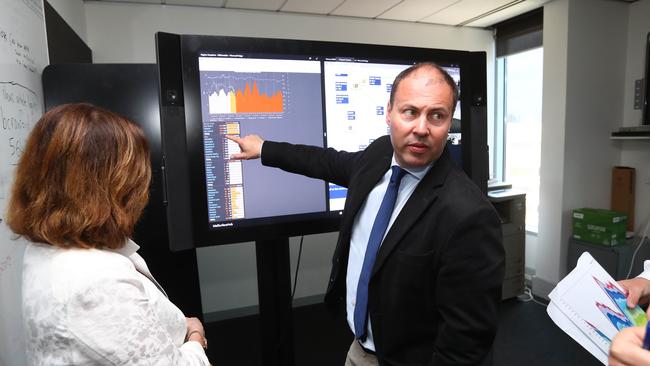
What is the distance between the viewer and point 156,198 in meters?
1.96

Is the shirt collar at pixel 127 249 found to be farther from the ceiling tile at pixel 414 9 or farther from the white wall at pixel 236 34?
the ceiling tile at pixel 414 9

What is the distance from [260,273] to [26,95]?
124 centimetres

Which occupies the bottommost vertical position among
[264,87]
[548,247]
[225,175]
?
[548,247]

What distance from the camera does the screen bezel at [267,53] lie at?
119cm

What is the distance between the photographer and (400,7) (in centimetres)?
327

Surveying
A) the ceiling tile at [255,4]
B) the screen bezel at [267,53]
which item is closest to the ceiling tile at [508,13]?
the ceiling tile at [255,4]

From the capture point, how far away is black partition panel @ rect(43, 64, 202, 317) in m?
1.78

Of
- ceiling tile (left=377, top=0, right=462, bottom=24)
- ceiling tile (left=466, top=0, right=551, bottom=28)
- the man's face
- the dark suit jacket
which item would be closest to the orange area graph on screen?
the dark suit jacket

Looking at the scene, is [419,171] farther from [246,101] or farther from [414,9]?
[414,9]

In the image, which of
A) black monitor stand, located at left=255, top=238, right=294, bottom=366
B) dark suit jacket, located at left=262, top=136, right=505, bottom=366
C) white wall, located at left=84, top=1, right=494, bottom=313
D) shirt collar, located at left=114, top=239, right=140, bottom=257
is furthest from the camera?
white wall, located at left=84, top=1, right=494, bottom=313

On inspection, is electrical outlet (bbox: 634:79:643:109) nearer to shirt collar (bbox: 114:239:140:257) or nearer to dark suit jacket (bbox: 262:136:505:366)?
dark suit jacket (bbox: 262:136:505:366)

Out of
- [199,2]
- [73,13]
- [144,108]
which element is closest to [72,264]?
[144,108]

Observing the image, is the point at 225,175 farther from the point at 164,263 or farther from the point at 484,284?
the point at 164,263

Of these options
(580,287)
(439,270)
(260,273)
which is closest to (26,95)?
(260,273)
